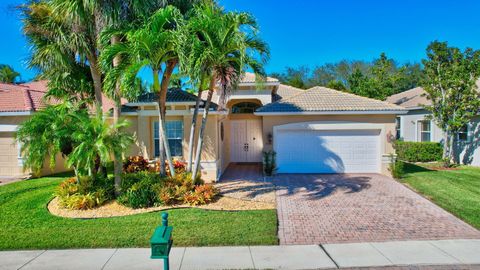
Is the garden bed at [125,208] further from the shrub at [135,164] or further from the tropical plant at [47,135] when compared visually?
the shrub at [135,164]

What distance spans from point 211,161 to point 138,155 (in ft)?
12.8

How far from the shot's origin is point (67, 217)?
838cm

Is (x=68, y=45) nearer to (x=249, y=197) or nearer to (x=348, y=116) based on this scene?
(x=249, y=197)

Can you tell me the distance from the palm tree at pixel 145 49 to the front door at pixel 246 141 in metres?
9.98

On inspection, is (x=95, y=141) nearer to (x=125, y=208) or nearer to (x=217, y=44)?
(x=125, y=208)

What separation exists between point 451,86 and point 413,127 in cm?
545

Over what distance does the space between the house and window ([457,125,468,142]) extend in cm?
653


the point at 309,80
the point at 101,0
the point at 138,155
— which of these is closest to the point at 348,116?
the point at 138,155

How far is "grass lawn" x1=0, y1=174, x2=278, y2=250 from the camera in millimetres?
6645

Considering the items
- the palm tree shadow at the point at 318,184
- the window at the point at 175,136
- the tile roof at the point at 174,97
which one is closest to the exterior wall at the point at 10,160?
the tile roof at the point at 174,97

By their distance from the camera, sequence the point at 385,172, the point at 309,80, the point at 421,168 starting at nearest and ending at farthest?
the point at 385,172 → the point at 421,168 → the point at 309,80

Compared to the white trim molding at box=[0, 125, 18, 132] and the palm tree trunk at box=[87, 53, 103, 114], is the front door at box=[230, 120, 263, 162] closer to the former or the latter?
the palm tree trunk at box=[87, 53, 103, 114]

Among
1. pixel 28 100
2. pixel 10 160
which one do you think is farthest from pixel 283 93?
pixel 10 160

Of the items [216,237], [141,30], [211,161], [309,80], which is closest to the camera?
[216,237]
